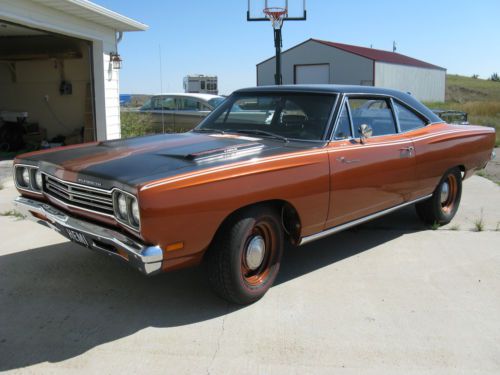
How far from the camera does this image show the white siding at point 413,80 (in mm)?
36438

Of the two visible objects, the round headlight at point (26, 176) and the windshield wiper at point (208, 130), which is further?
the windshield wiper at point (208, 130)

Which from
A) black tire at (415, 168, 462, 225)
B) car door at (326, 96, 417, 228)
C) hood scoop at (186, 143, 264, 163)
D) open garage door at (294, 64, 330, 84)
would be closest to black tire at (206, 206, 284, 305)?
hood scoop at (186, 143, 264, 163)

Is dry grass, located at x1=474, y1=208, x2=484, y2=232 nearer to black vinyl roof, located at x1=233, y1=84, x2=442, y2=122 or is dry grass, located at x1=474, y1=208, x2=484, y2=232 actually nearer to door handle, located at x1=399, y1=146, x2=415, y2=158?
black vinyl roof, located at x1=233, y1=84, x2=442, y2=122

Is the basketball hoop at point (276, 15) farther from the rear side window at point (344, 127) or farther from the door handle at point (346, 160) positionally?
the door handle at point (346, 160)

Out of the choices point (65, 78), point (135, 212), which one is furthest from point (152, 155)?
point (65, 78)

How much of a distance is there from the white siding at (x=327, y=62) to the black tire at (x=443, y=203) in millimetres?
30011

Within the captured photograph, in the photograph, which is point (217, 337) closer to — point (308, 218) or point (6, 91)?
point (308, 218)

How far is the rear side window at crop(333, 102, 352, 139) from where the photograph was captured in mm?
4285

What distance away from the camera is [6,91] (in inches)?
519

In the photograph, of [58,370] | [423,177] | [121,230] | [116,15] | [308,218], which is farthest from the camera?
[116,15]

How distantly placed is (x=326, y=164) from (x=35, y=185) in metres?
2.25

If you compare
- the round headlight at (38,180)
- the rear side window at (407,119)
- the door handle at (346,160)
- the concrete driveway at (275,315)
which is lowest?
the concrete driveway at (275,315)

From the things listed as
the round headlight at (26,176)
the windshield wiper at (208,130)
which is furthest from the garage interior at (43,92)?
the round headlight at (26,176)

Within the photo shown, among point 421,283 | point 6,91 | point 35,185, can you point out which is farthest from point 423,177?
point 6,91
